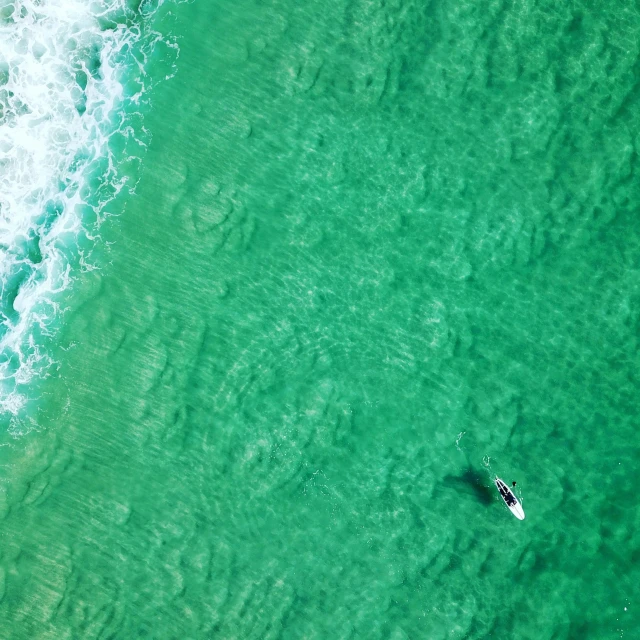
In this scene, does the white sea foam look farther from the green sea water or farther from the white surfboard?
the white surfboard

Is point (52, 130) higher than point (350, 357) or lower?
higher

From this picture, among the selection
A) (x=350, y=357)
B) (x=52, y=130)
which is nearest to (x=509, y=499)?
(x=350, y=357)

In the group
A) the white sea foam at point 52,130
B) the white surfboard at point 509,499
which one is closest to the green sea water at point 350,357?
the white surfboard at point 509,499

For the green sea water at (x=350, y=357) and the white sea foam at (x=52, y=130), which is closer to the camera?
the green sea water at (x=350, y=357)

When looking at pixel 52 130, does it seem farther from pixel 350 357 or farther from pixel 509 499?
pixel 509 499

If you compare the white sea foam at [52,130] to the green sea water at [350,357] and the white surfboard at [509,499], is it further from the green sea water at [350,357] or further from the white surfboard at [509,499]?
the white surfboard at [509,499]

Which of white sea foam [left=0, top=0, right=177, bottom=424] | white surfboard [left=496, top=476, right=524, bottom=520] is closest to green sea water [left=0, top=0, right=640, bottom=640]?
white surfboard [left=496, top=476, right=524, bottom=520]

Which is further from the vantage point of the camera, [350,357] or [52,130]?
[52,130]
